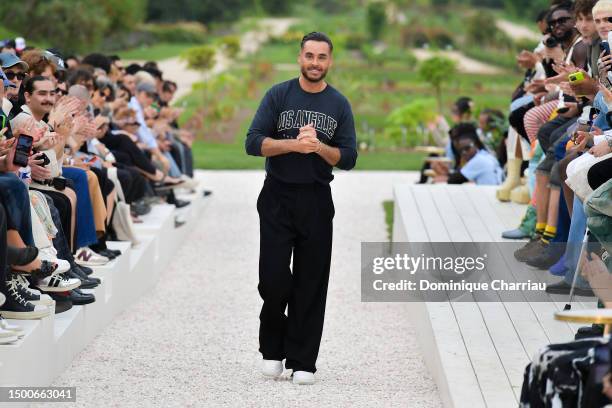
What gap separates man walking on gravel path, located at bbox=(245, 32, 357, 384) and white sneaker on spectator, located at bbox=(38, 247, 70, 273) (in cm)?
116

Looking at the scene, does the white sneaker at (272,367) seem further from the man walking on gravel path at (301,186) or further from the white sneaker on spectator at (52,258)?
the white sneaker on spectator at (52,258)

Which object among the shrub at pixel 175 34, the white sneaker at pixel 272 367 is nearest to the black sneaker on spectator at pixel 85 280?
the white sneaker at pixel 272 367

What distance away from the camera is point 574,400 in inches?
171

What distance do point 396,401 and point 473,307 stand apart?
101 centimetres

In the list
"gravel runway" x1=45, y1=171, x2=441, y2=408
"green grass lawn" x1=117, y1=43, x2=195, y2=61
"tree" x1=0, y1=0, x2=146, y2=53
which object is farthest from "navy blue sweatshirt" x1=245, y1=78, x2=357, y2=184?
"green grass lawn" x1=117, y1=43, x2=195, y2=61

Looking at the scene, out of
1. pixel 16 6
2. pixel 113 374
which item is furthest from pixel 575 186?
pixel 16 6

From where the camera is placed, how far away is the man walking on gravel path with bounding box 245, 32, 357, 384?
21.4 ft

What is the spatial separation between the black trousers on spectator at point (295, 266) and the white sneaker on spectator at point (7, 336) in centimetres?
127

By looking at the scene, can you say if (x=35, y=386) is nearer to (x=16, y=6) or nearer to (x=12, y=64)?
(x=12, y=64)

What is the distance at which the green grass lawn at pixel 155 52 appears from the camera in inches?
1680

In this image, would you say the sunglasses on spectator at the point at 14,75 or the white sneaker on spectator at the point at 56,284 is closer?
the white sneaker on spectator at the point at 56,284

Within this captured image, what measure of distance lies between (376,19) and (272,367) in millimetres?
43309

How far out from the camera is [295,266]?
6.82m

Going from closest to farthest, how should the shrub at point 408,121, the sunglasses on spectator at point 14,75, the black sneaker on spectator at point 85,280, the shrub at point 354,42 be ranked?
the black sneaker on spectator at point 85,280, the sunglasses on spectator at point 14,75, the shrub at point 408,121, the shrub at point 354,42
